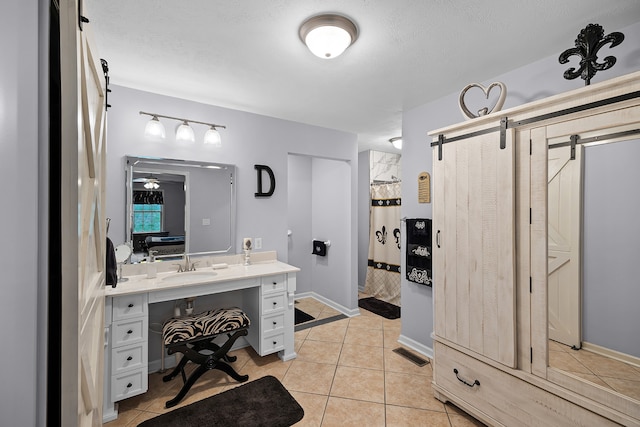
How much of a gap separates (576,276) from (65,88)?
208 cm

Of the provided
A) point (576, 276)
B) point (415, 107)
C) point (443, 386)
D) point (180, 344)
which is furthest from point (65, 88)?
point (415, 107)

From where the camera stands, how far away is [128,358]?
1963 mm

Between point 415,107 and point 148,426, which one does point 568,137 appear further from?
point 148,426

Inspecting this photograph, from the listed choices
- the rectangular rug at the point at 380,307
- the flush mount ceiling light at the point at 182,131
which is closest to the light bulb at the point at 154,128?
the flush mount ceiling light at the point at 182,131

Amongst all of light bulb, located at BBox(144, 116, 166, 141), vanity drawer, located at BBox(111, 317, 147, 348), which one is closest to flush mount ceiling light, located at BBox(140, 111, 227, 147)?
light bulb, located at BBox(144, 116, 166, 141)

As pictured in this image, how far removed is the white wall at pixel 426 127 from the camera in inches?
77.9

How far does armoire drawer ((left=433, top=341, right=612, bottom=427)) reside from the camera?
57.2 inches

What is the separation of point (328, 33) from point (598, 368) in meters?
2.20

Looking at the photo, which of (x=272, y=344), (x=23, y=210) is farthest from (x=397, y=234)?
(x=23, y=210)

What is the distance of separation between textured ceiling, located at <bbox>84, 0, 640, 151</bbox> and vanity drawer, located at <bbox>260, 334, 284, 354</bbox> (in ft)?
7.22

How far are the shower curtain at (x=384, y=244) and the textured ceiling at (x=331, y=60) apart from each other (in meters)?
1.94

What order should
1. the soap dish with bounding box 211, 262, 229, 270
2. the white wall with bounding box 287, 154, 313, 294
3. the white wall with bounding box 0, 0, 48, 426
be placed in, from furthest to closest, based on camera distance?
the white wall with bounding box 287, 154, 313, 294, the soap dish with bounding box 211, 262, 229, 270, the white wall with bounding box 0, 0, 48, 426

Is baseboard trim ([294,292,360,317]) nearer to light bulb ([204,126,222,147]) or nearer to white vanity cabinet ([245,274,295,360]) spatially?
white vanity cabinet ([245,274,295,360])

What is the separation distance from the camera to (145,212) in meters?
2.52
